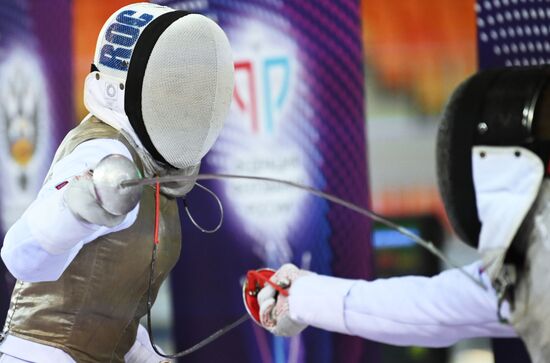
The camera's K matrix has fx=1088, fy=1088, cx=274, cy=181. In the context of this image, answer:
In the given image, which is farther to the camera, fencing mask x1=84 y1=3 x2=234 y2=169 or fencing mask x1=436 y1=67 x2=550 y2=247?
fencing mask x1=84 y1=3 x2=234 y2=169

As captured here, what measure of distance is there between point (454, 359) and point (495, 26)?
1026 millimetres

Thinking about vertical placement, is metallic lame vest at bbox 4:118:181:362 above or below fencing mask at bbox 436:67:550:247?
below

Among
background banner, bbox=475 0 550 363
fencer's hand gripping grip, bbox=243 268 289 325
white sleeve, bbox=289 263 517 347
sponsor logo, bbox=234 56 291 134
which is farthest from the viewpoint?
sponsor logo, bbox=234 56 291 134

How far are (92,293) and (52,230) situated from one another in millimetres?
329

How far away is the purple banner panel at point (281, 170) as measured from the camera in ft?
11.3

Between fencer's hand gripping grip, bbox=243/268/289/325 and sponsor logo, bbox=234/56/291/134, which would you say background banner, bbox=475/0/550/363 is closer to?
sponsor logo, bbox=234/56/291/134

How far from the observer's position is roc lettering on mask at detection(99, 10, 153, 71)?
89.6 inches

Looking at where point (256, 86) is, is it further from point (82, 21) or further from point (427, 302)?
point (427, 302)

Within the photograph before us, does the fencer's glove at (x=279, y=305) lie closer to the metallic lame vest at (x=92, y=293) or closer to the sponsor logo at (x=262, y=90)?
the metallic lame vest at (x=92, y=293)

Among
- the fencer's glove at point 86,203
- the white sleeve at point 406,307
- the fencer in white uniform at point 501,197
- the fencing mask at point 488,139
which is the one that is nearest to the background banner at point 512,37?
the white sleeve at point 406,307

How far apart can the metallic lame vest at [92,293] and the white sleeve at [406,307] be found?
1.13 feet

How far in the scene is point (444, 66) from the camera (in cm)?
333

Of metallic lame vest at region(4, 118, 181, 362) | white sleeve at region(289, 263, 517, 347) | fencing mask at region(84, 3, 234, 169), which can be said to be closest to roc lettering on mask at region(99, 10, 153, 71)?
fencing mask at region(84, 3, 234, 169)

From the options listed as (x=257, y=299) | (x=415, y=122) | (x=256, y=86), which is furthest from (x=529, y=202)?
(x=256, y=86)
